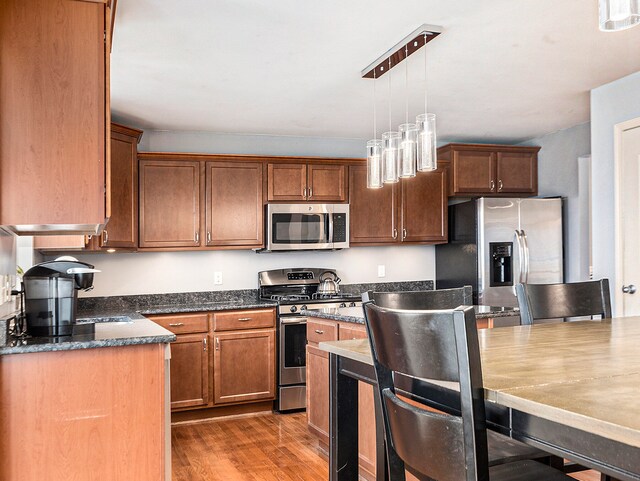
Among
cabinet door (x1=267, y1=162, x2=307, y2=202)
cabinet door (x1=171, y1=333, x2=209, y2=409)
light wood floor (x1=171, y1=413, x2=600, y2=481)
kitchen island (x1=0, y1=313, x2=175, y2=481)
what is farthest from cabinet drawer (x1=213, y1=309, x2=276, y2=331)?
kitchen island (x1=0, y1=313, x2=175, y2=481)

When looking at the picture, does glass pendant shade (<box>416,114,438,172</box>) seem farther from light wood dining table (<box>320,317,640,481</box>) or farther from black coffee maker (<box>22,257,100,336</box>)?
black coffee maker (<box>22,257,100,336</box>)

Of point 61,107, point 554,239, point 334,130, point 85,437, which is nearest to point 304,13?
point 61,107

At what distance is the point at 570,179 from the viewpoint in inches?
202

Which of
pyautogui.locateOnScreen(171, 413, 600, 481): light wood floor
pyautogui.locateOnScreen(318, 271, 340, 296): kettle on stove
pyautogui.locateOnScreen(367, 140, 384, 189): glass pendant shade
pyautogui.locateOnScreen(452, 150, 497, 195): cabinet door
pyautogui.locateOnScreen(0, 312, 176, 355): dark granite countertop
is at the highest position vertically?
pyautogui.locateOnScreen(452, 150, 497, 195): cabinet door

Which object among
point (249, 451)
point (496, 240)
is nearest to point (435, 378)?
point (249, 451)

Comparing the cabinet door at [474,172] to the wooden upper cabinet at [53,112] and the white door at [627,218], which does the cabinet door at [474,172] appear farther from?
the wooden upper cabinet at [53,112]

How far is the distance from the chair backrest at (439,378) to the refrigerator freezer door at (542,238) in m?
4.07

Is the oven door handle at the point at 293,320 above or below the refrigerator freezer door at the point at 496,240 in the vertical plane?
below

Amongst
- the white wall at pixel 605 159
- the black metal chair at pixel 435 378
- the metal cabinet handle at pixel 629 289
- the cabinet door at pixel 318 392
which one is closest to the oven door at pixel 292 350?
the cabinet door at pixel 318 392

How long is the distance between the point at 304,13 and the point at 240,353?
2.83 m

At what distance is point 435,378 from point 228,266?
4.16 meters

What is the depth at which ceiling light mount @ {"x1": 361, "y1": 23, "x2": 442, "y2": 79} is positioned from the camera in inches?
113

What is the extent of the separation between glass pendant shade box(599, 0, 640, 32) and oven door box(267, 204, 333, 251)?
3.61 m

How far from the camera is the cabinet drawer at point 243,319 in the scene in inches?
180
